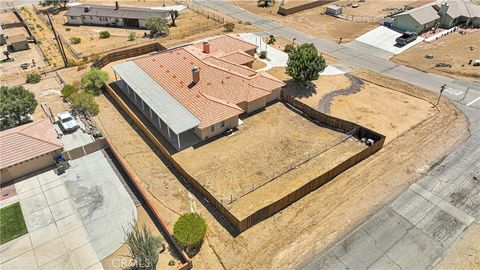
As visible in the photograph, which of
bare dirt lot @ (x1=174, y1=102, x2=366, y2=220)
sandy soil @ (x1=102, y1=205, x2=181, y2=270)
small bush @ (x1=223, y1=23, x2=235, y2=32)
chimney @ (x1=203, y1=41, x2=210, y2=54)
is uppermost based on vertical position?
chimney @ (x1=203, y1=41, x2=210, y2=54)

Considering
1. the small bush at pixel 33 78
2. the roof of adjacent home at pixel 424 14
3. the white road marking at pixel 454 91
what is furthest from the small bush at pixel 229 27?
the white road marking at pixel 454 91

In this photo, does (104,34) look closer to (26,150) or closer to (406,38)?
(26,150)

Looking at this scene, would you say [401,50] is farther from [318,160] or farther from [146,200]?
[146,200]

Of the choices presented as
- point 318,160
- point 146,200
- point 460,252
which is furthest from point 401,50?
point 146,200

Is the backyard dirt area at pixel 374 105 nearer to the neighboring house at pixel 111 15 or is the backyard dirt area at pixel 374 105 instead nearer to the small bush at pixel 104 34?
the neighboring house at pixel 111 15

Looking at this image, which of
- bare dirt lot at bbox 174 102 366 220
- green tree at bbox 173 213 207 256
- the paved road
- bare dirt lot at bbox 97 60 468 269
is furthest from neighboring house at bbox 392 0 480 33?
green tree at bbox 173 213 207 256

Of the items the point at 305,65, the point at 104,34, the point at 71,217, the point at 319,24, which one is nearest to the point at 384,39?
the point at 319,24

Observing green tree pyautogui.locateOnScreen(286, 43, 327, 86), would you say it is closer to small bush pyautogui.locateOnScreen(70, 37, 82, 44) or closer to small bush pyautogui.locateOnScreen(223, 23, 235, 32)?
small bush pyautogui.locateOnScreen(223, 23, 235, 32)
